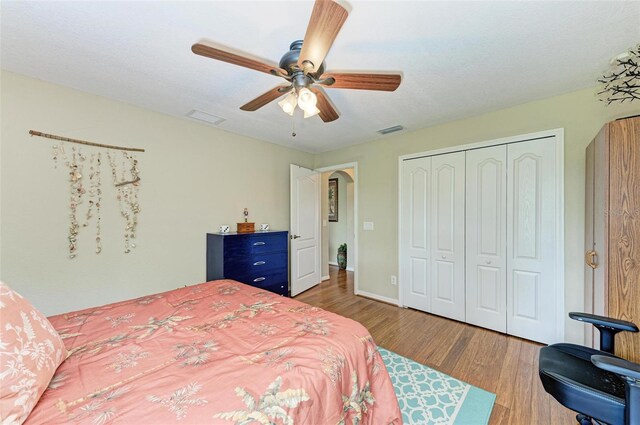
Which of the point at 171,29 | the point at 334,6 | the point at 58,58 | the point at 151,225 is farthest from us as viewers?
the point at 151,225

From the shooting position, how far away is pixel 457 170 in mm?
2926

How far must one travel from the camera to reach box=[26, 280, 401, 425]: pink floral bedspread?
2.54 ft

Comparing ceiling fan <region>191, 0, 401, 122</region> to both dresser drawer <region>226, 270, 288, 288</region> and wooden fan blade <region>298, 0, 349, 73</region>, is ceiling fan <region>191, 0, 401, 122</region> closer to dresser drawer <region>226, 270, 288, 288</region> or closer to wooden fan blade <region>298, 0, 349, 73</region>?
wooden fan blade <region>298, 0, 349, 73</region>

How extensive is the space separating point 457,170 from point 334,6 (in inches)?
100

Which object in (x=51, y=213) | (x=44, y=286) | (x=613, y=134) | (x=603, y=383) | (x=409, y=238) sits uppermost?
(x=613, y=134)

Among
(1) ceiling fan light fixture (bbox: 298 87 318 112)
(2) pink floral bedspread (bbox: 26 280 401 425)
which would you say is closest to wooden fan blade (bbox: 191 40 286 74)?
(1) ceiling fan light fixture (bbox: 298 87 318 112)

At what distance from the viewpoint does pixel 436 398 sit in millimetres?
1713

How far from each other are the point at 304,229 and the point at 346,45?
2910 millimetres

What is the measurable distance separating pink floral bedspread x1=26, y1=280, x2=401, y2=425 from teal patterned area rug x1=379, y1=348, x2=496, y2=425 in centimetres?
47

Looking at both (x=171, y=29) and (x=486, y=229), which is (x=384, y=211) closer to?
(x=486, y=229)

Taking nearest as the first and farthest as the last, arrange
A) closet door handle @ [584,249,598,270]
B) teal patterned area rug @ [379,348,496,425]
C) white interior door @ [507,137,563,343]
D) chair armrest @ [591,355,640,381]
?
chair armrest @ [591,355,640,381] < teal patterned area rug @ [379,348,496,425] < closet door handle @ [584,249,598,270] < white interior door @ [507,137,563,343]

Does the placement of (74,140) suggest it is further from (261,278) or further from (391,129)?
(391,129)

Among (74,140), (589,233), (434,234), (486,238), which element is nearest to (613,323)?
(589,233)

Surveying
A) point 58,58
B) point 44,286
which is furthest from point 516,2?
point 44,286
